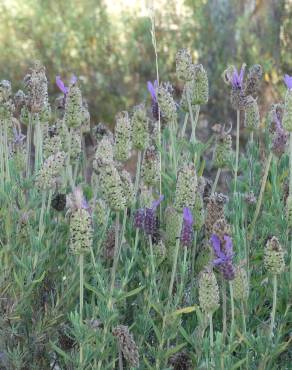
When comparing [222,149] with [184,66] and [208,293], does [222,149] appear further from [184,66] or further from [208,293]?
[208,293]

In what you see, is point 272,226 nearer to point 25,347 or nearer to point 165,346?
point 165,346

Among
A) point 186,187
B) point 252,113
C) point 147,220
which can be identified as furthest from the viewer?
point 252,113

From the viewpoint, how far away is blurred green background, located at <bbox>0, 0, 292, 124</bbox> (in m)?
5.80

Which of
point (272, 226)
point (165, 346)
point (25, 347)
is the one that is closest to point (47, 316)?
point (25, 347)

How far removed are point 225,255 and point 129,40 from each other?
4424mm

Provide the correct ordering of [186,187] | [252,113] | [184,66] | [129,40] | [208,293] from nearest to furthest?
[208,293] → [186,187] → [184,66] → [252,113] → [129,40]

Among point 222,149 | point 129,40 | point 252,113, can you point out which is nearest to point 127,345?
point 222,149

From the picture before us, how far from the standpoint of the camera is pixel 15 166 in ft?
7.44

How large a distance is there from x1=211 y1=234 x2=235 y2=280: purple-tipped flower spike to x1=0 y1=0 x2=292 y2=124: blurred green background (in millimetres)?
4100

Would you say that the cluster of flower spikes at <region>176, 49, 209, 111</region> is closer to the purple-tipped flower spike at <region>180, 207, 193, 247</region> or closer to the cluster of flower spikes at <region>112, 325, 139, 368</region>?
the purple-tipped flower spike at <region>180, 207, 193, 247</region>

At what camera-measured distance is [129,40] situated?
5.93 metres

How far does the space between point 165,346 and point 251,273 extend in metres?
0.30

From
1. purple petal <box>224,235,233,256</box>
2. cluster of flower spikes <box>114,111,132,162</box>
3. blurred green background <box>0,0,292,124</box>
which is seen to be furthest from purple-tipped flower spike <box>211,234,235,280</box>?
blurred green background <box>0,0,292,124</box>

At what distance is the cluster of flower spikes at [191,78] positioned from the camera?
6.93 feet
